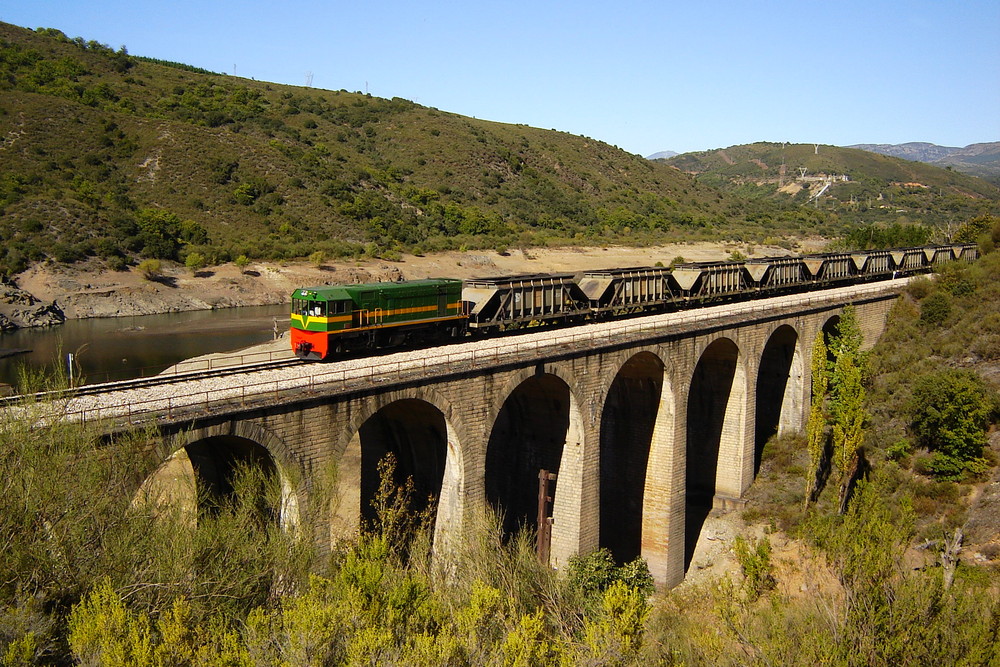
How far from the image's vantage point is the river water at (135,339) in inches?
1496

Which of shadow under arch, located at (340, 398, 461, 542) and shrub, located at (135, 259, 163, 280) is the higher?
shrub, located at (135, 259, 163, 280)

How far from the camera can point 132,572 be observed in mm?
11352

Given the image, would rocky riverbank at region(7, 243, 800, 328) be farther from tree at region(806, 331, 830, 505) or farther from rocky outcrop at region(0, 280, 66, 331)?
tree at region(806, 331, 830, 505)

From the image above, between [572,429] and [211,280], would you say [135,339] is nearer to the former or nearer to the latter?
[211,280]

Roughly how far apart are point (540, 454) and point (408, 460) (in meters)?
5.34

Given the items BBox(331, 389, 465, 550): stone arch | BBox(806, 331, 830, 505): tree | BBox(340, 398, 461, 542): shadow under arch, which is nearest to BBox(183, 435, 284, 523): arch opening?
BBox(331, 389, 465, 550): stone arch

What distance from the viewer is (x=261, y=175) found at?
83.7 m

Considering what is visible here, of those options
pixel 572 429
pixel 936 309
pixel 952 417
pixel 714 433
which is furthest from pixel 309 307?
pixel 936 309

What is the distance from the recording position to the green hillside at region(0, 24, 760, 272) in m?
65.1

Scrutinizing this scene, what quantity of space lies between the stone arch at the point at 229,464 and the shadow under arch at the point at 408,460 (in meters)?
2.87

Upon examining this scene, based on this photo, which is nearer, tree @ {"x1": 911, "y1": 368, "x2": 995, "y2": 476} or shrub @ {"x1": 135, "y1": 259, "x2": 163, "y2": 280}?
tree @ {"x1": 911, "y1": 368, "x2": 995, "y2": 476}

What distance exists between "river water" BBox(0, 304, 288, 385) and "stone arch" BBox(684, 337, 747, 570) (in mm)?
23498

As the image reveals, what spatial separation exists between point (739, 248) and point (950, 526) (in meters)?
72.8

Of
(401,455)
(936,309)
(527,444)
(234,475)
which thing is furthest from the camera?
(936,309)
